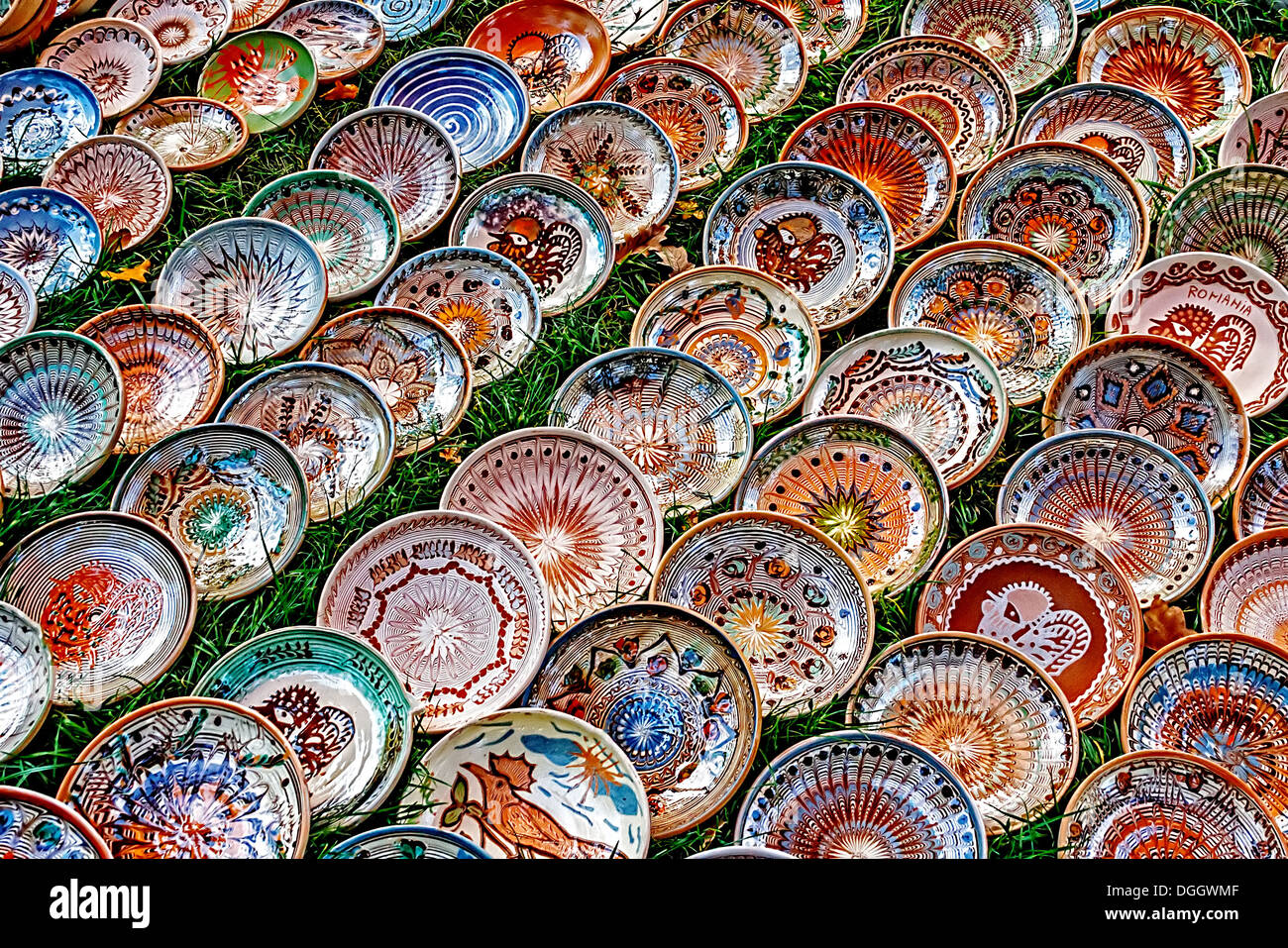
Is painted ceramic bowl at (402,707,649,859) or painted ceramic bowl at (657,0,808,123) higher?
painted ceramic bowl at (657,0,808,123)

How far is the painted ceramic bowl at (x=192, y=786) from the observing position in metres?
1.67

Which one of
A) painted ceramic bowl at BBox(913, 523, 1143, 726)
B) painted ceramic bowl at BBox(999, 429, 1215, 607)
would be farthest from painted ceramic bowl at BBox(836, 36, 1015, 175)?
painted ceramic bowl at BBox(913, 523, 1143, 726)

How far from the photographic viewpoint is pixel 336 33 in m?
3.29

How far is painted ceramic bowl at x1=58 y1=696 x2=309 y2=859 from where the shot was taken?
5.49 feet

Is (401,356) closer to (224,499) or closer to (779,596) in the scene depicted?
(224,499)

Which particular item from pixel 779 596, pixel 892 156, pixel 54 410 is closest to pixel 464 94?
pixel 892 156

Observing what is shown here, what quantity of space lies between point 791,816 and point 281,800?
2.56ft

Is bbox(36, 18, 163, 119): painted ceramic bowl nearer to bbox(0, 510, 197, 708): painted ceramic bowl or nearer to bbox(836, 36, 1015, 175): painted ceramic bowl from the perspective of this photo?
bbox(0, 510, 197, 708): painted ceramic bowl

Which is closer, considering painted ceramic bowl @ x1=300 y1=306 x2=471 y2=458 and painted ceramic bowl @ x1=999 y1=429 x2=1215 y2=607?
painted ceramic bowl @ x1=999 y1=429 x2=1215 y2=607

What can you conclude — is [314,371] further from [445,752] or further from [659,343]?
[445,752]

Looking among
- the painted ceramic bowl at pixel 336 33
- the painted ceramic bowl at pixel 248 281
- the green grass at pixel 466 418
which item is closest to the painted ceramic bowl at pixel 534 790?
the green grass at pixel 466 418

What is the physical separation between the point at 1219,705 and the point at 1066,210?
1.33 metres

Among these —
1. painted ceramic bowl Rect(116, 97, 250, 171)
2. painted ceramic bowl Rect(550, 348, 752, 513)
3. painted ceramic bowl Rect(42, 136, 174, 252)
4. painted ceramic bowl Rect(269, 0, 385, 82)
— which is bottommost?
painted ceramic bowl Rect(550, 348, 752, 513)

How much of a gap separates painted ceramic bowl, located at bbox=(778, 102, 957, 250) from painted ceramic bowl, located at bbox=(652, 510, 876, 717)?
1.01 metres
